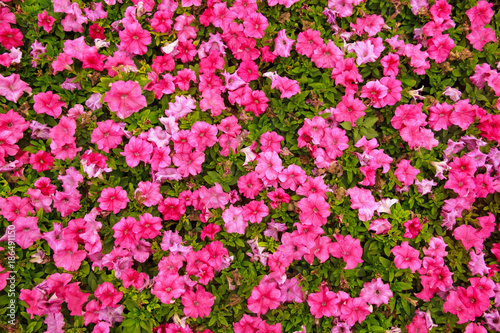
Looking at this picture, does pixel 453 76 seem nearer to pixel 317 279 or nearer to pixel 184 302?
pixel 317 279

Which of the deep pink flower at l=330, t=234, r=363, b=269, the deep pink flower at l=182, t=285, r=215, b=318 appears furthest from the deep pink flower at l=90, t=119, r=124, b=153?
the deep pink flower at l=330, t=234, r=363, b=269

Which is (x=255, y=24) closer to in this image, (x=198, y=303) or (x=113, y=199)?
(x=113, y=199)

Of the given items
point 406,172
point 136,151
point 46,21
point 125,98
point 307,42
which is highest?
point 307,42

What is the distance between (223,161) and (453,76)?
2657mm

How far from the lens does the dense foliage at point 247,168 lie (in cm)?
271

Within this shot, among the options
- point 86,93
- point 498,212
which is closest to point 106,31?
point 86,93

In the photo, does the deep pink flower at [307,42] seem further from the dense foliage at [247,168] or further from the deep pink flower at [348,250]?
the deep pink flower at [348,250]

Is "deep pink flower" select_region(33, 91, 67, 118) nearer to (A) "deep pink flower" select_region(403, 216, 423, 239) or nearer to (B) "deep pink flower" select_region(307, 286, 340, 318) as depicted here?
(B) "deep pink flower" select_region(307, 286, 340, 318)

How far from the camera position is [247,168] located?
2.91 meters

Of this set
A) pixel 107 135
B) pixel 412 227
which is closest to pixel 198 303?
pixel 107 135

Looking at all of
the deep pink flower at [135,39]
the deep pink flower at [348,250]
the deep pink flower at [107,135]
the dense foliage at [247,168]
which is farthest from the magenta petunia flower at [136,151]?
the deep pink flower at [348,250]

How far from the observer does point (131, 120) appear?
2.93 m

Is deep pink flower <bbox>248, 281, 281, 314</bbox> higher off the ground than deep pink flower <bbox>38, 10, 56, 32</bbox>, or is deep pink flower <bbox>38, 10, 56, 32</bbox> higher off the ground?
deep pink flower <bbox>38, 10, 56, 32</bbox>

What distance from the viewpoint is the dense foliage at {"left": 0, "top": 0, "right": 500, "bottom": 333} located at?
2.71 metres
